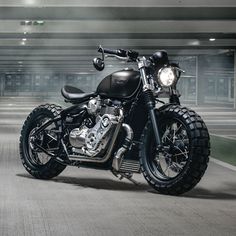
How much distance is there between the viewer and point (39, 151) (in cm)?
985

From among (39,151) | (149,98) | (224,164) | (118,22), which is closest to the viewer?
(149,98)

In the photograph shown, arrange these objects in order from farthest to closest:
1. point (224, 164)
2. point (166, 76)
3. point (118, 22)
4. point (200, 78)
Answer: point (200, 78), point (118, 22), point (224, 164), point (166, 76)

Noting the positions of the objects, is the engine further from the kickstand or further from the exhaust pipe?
the kickstand

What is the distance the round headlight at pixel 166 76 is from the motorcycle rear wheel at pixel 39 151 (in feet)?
6.23

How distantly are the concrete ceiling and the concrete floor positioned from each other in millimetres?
13799

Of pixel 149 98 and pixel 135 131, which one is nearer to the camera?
pixel 149 98

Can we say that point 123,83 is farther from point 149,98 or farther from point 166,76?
point 166,76

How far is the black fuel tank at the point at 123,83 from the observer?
8758 mm

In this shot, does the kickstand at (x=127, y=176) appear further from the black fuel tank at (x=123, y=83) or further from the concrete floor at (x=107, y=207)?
the black fuel tank at (x=123, y=83)

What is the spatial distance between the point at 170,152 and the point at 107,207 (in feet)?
4.07

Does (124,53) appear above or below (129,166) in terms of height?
above

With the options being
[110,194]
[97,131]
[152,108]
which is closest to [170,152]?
[152,108]

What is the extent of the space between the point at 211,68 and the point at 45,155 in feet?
192

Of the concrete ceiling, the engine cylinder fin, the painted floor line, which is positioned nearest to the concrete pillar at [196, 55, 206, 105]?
the concrete ceiling
